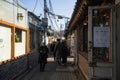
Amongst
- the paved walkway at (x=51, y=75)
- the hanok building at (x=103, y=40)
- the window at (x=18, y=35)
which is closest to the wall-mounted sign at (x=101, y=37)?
the hanok building at (x=103, y=40)

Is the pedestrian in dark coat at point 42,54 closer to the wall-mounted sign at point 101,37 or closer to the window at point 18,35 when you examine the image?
the window at point 18,35

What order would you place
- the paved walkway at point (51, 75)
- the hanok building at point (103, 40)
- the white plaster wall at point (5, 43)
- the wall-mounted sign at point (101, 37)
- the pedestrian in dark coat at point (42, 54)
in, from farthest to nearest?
the pedestrian in dark coat at point (42, 54), the paved walkway at point (51, 75), the white plaster wall at point (5, 43), the wall-mounted sign at point (101, 37), the hanok building at point (103, 40)

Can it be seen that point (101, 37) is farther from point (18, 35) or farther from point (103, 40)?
point (18, 35)

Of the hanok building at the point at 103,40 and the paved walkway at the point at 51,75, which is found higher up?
the hanok building at the point at 103,40

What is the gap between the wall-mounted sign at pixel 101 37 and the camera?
25.7ft

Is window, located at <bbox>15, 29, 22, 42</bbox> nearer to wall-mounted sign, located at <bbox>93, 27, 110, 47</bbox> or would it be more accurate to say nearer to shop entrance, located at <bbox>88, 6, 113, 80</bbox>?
shop entrance, located at <bbox>88, 6, 113, 80</bbox>

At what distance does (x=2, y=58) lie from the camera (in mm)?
14086

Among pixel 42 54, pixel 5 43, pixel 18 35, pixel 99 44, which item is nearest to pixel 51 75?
pixel 42 54

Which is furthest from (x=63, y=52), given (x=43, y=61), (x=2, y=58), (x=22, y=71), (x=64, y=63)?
(x=2, y=58)

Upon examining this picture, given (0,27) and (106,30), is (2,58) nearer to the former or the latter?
(0,27)

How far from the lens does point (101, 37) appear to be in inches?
308

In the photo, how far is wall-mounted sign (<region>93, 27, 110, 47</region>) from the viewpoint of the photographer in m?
7.82

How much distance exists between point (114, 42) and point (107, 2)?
1278mm

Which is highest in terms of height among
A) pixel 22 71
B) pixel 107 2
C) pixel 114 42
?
pixel 107 2
